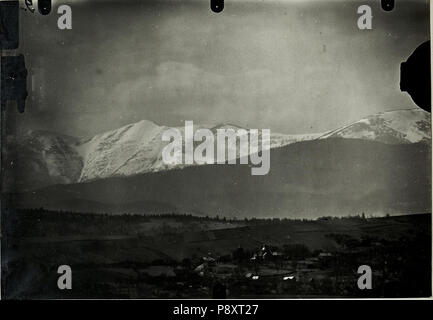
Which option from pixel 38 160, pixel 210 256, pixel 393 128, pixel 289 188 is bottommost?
pixel 210 256

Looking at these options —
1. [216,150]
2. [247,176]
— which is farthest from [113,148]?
[247,176]

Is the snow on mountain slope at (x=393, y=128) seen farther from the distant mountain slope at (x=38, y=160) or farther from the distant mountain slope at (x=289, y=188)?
the distant mountain slope at (x=38, y=160)

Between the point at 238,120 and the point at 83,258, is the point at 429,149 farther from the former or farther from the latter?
the point at 83,258

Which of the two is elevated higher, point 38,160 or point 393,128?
point 393,128


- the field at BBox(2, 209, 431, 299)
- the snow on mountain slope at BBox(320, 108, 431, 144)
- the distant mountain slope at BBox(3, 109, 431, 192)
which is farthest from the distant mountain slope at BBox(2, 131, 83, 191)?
the snow on mountain slope at BBox(320, 108, 431, 144)

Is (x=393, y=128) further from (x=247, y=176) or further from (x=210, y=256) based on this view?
(x=210, y=256)

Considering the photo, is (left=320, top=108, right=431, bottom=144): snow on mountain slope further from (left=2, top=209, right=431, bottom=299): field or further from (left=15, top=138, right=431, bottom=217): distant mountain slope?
(left=2, top=209, right=431, bottom=299): field
